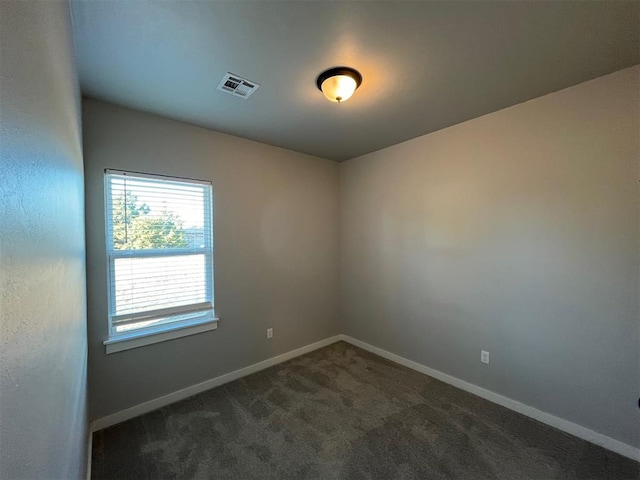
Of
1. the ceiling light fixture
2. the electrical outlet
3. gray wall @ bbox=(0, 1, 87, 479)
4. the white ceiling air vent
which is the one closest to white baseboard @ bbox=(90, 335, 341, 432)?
gray wall @ bbox=(0, 1, 87, 479)

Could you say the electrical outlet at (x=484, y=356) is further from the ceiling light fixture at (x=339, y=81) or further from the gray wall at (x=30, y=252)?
the gray wall at (x=30, y=252)

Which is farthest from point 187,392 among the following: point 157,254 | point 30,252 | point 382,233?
point 382,233

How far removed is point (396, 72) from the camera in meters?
1.80

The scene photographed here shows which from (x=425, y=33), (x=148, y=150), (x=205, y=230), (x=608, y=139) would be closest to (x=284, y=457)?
(x=205, y=230)

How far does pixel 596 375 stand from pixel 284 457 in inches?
89.0

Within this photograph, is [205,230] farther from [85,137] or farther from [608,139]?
[608,139]

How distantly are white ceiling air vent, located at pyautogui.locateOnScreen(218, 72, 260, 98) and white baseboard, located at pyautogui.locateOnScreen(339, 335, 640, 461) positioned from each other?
3076 millimetres

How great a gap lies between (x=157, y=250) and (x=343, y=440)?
83.7 inches

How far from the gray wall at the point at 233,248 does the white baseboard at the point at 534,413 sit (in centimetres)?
126

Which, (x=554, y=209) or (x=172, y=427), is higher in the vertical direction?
(x=554, y=209)

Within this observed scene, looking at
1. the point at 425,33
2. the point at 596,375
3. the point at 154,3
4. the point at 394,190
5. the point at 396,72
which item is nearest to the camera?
the point at 154,3

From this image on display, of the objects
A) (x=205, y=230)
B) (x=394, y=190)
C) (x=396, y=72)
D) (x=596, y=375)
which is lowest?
(x=596, y=375)

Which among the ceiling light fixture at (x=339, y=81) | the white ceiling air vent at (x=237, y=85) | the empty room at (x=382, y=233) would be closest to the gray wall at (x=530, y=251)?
the empty room at (x=382, y=233)

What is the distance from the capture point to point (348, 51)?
1.60 metres
